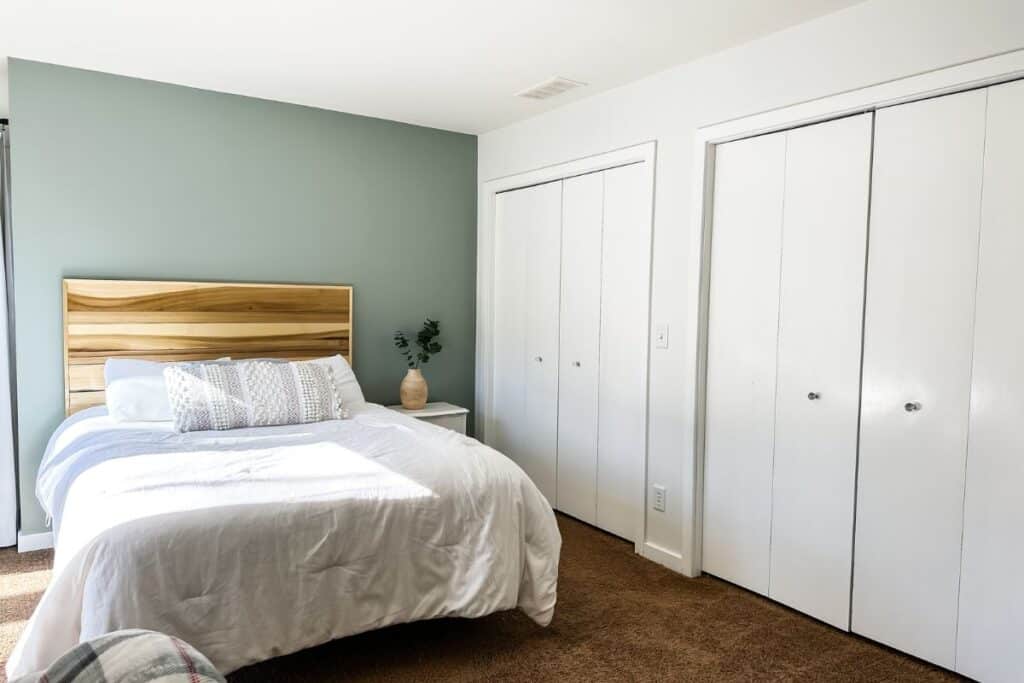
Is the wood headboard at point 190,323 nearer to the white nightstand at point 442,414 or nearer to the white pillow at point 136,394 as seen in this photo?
the white pillow at point 136,394

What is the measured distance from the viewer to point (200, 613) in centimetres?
193

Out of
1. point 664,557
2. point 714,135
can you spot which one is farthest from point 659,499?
point 714,135

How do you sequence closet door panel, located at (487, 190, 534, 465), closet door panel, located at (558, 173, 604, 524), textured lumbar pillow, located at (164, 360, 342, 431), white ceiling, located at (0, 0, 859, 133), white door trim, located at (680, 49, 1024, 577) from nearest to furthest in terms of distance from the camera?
white door trim, located at (680, 49, 1024, 577)
white ceiling, located at (0, 0, 859, 133)
textured lumbar pillow, located at (164, 360, 342, 431)
closet door panel, located at (558, 173, 604, 524)
closet door panel, located at (487, 190, 534, 465)

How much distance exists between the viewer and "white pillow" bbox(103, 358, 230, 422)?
308 centimetres

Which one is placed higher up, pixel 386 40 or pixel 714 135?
pixel 386 40

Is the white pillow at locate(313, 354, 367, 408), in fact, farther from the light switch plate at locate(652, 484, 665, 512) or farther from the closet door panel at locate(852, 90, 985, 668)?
the closet door panel at locate(852, 90, 985, 668)

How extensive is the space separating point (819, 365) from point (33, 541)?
359 cm

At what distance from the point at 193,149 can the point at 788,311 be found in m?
2.94

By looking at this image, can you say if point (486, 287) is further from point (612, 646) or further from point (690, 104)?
point (612, 646)

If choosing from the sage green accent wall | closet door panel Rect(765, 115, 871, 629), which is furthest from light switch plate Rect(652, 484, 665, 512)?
the sage green accent wall

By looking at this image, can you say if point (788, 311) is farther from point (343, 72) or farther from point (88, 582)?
point (88, 582)

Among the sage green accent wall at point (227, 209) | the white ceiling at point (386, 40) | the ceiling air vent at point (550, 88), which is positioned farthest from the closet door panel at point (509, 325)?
the white ceiling at point (386, 40)

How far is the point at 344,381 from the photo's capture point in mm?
3625

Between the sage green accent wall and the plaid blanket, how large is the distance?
268 centimetres
